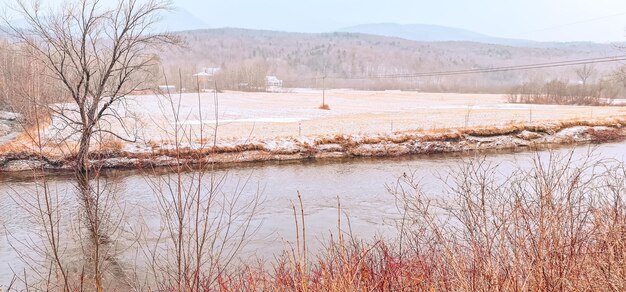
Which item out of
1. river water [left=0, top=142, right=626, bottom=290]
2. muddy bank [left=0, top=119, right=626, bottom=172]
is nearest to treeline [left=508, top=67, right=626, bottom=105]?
muddy bank [left=0, top=119, right=626, bottom=172]

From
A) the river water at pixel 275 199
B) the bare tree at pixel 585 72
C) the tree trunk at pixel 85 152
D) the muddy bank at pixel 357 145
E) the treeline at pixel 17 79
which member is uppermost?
the bare tree at pixel 585 72

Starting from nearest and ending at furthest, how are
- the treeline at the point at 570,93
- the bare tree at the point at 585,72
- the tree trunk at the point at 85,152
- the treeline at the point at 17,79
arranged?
the tree trunk at the point at 85,152, the treeline at the point at 17,79, the treeline at the point at 570,93, the bare tree at the point at 585,72

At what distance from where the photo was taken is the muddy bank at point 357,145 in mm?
22620

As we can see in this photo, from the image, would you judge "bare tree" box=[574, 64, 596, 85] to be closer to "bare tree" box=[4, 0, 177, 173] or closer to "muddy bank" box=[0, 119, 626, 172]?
"muddy bank" box=[0, 119, 626, 172]

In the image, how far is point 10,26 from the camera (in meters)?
18.8

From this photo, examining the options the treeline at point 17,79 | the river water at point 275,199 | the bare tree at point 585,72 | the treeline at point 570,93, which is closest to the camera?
the river water at point 275,199

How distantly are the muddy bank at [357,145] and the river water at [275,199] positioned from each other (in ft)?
3.88

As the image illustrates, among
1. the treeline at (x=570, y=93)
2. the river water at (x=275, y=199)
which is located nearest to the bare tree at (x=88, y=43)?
the river water at (x=275, y=199)

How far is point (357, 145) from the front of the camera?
26.4 m

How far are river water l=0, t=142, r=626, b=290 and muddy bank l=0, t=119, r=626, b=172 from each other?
3.88 ft

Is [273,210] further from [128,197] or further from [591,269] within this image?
[591,269]

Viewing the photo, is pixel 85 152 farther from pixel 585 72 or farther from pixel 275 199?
pixel 585 72

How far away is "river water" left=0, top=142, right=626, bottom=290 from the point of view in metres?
11.5

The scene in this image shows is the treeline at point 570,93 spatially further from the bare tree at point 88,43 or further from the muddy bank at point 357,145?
the bare tree at point 88,43
